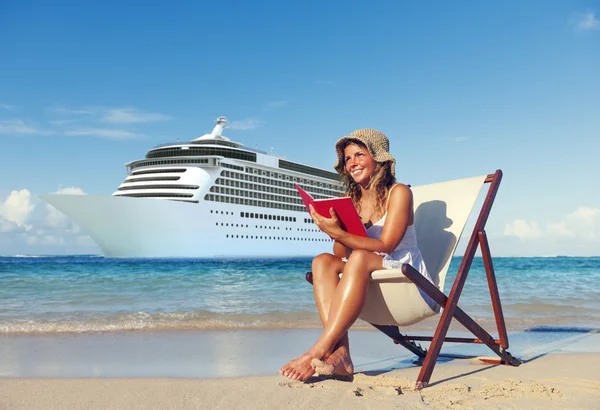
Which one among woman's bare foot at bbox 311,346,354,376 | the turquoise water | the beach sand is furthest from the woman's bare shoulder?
the turquoise water

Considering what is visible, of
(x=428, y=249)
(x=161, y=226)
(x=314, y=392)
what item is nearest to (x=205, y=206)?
(x=161, y=226)

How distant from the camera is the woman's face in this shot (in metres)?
2.52

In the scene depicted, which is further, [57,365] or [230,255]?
[230,255]

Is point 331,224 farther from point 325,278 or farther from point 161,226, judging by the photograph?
point 161,226

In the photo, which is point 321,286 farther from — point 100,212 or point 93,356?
point 100,212

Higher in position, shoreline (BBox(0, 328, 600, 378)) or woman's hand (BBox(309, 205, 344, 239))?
woman's hand (BBox(309, 205, 344, 239))

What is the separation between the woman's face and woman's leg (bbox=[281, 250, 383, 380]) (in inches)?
16.7

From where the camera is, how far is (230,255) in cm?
2652

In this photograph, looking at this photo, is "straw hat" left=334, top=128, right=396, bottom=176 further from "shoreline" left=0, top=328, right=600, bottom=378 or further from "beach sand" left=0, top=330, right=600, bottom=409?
"shoreline" left=0, top=328, right=600, bottom=378

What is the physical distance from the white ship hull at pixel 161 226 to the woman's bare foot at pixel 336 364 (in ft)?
70.0

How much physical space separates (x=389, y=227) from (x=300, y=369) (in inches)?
28.2

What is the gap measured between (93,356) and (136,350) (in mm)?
286

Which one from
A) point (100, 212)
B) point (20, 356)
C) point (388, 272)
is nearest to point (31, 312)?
point (20, 356)

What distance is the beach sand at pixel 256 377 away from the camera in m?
2.05
